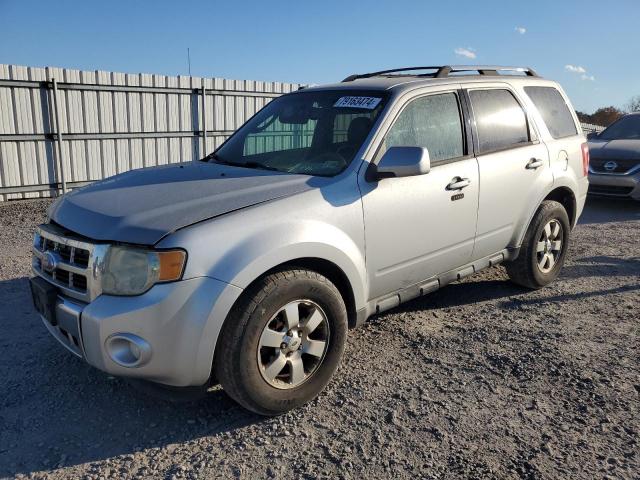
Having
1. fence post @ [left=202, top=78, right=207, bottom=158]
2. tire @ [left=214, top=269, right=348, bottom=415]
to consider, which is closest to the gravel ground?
tire @ [left=214, top=269, right=348, bottom=415]

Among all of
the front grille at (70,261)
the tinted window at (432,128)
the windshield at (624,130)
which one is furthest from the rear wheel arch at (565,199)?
the windshield at (624,130)

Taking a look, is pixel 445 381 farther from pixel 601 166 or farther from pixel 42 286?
pixel 601 166

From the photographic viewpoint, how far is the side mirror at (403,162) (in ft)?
10.5

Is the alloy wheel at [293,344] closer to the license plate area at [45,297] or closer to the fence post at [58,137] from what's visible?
the license plate area at [45,297]

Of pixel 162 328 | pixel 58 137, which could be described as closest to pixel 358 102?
pixel 162 328

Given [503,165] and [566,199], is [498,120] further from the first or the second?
[566,199]

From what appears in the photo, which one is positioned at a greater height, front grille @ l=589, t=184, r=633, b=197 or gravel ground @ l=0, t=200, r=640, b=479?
front grille @ l=589, t=184, r=633, b=197

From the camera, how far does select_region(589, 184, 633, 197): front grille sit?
368 inches

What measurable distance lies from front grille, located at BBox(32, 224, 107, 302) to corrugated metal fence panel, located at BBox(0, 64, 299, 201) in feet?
22.6

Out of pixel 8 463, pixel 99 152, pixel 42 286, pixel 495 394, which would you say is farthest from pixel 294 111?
pixel 99 152

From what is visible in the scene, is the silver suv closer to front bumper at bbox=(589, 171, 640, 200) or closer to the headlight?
the headlight

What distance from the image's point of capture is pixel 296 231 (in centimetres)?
291

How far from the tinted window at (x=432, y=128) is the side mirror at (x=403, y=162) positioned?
0.27m

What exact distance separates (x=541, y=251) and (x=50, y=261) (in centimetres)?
404
